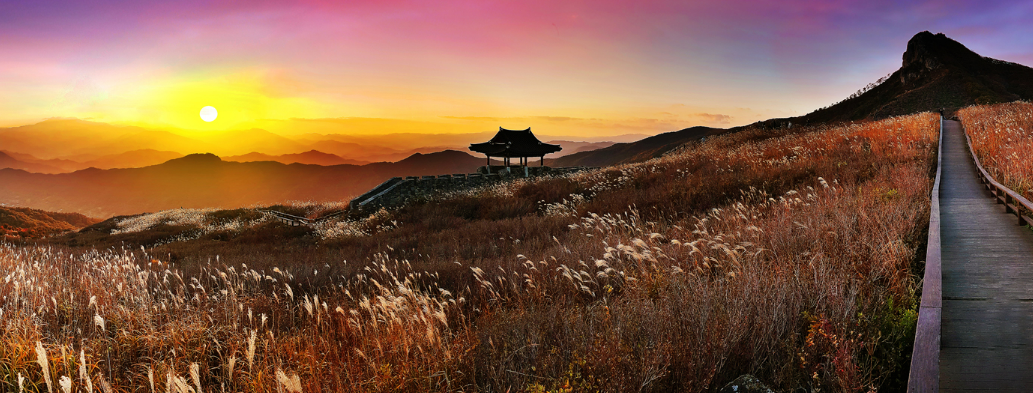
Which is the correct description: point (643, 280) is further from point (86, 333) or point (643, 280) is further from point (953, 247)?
point (86, 333)

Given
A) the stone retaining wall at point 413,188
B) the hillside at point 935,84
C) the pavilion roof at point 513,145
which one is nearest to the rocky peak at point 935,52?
the hillside at point 935,84

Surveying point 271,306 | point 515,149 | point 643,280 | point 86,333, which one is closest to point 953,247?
point 643,280

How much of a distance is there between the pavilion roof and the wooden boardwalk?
87.6 ft

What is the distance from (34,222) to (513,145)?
30.8m

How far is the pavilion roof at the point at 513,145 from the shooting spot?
1315 inches

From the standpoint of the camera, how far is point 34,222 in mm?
29000

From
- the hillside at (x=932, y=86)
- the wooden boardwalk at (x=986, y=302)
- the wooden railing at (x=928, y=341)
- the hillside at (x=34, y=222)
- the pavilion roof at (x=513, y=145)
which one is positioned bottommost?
the hillside at (x=34, y=222)

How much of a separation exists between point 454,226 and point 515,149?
61.3 ft

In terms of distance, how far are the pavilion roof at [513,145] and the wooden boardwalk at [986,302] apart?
2671 cm

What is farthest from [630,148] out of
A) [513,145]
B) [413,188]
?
[413,188]

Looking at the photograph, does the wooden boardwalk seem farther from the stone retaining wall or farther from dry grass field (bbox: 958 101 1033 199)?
the stone retaining wall

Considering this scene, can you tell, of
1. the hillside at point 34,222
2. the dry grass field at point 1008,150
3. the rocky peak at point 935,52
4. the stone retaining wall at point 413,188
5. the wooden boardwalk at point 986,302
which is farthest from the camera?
the rocky peak at point 935,52

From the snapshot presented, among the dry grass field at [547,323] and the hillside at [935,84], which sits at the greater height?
the hillside at [935,84]

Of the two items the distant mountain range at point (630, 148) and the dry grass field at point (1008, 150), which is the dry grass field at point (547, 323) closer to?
the dry grass field at point (1008, 150)
